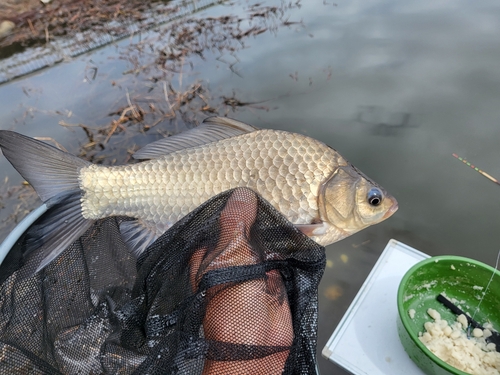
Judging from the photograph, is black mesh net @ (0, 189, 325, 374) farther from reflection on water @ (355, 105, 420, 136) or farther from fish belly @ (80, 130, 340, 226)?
reflection on water @ (355, 105, 420, 136)

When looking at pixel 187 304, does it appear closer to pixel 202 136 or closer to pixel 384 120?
pixel 202 136

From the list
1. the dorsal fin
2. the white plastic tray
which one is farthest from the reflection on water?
the dorsal fin

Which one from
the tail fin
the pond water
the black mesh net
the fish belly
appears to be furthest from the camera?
the pond water

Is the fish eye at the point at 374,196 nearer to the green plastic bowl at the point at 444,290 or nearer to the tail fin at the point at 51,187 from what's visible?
the green plastic bowl at the point at 444,290

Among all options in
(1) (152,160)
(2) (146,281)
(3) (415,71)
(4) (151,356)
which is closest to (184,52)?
(3) (415,71)

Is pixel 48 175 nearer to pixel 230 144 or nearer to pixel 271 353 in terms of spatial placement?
pixel 230 144
